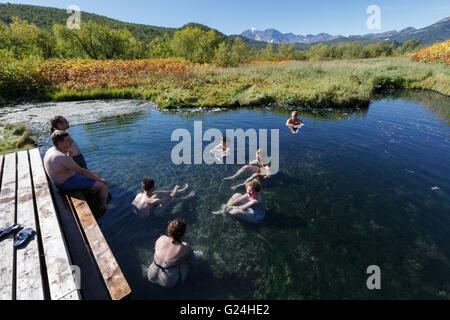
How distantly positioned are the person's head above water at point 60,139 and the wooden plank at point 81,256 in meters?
1.15

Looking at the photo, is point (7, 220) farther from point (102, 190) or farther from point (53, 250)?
point (102, 190)

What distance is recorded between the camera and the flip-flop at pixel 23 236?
9.76 feet

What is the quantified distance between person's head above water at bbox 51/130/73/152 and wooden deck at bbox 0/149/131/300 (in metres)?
0.92

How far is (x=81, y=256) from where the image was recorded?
128 inches

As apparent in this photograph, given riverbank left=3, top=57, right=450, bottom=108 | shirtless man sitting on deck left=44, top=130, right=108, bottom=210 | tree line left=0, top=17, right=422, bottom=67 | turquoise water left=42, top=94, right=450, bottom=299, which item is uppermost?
tree line left=0, top=17, right=422, bottom=67

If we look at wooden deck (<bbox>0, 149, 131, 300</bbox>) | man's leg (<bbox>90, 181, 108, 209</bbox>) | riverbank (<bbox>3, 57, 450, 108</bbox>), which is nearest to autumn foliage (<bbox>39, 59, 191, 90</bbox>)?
riverbank (<bbox>3, 57, 450, 108</bbox>)

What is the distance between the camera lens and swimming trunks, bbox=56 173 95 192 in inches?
189

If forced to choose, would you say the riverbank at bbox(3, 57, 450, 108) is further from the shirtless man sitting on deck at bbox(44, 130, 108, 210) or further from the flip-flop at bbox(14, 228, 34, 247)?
the flip-flop at bbox(14, 228, 34, 247)

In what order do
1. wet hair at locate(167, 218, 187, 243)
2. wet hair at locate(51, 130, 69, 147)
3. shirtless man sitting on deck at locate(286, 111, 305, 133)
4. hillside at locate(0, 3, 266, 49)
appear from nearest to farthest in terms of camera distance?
1. wet hair at locate(167, 218, 187, 243)
2. wet hair at locate(51, 130, 69, 147)
3. shirtless man sitting on deck at locate(286, 111, 305, 133)
4. hillside at locate(0, 3, 266, 49)

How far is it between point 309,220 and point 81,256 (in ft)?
16.1

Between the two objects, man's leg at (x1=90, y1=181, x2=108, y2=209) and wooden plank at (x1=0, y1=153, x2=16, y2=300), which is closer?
wooden plank at (x1=0, y1=153, x2=16, y2=300)

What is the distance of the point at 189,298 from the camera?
3588 mm

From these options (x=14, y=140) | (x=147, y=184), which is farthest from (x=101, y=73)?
(x=147, y=184)
